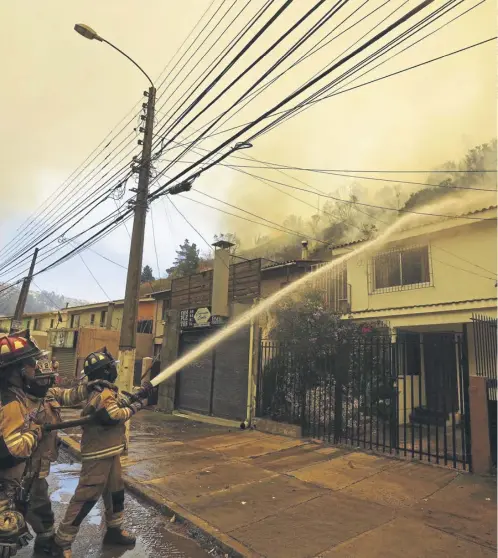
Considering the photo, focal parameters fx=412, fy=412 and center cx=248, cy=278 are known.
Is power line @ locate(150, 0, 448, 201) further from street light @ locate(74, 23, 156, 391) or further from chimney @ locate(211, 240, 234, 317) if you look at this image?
chimney @ locate(211, 240, 234, 317)

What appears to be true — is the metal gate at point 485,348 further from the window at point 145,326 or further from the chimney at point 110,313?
the chimney at point 110,313

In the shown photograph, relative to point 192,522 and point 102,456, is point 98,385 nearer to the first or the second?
point 102,456

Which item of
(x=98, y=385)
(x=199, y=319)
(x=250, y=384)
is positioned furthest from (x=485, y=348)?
(x=98, y=385)

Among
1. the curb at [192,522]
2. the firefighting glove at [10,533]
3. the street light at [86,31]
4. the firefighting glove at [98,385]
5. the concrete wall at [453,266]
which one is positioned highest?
the street light at [86,31]

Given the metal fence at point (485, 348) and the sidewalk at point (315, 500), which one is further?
the metal fence at point (485, 348)

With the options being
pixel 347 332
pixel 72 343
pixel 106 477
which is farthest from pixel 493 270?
pixel 72 343

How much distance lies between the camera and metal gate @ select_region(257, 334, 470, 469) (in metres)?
7.54

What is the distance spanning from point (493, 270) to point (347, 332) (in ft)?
14.1

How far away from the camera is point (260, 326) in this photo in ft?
Answer: 36.8

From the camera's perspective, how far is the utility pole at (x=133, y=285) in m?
8.04

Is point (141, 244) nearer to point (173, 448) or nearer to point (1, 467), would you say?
point (173, 448)

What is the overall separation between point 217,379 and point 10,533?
9.46m

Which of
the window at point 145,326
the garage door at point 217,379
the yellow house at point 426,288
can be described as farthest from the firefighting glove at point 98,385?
the window at point 145,326

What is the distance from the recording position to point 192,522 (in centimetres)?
451
